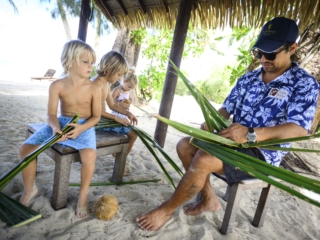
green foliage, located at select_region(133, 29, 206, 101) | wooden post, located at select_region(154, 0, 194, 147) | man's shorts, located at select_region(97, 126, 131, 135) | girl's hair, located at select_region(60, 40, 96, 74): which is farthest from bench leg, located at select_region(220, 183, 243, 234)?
green foliage, located at select_region(133, 29, 206, 101)

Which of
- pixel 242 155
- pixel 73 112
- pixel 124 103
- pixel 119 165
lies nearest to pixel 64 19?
pixel 124 103

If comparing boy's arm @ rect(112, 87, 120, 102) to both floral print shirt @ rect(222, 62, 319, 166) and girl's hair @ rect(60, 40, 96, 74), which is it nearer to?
girl's hair @ rect(60, 40, 96, 74)

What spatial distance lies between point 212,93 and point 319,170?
882cm

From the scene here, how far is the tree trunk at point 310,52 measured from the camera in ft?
8.89

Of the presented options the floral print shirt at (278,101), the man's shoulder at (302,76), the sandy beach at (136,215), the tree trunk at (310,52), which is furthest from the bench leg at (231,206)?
the tree trunk at (310,52)

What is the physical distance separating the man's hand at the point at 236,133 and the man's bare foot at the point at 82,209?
1.07 meters

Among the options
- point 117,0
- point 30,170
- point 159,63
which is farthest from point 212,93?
point 30,170

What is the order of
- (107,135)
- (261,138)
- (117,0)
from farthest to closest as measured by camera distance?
1. (117,0)
2. (107,135)
3. (261,138)

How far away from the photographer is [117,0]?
11.2 feet

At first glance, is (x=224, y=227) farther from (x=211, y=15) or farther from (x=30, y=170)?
(x=211, y=15)

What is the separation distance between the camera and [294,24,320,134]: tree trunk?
8.89 feet

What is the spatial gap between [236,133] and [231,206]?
532mm

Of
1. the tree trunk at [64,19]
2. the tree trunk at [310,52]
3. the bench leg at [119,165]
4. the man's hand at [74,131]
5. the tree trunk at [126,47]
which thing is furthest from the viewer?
the tree trunk at [64,19]

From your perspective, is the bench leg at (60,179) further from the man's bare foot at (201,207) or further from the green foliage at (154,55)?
the green foliage at (154,55)
